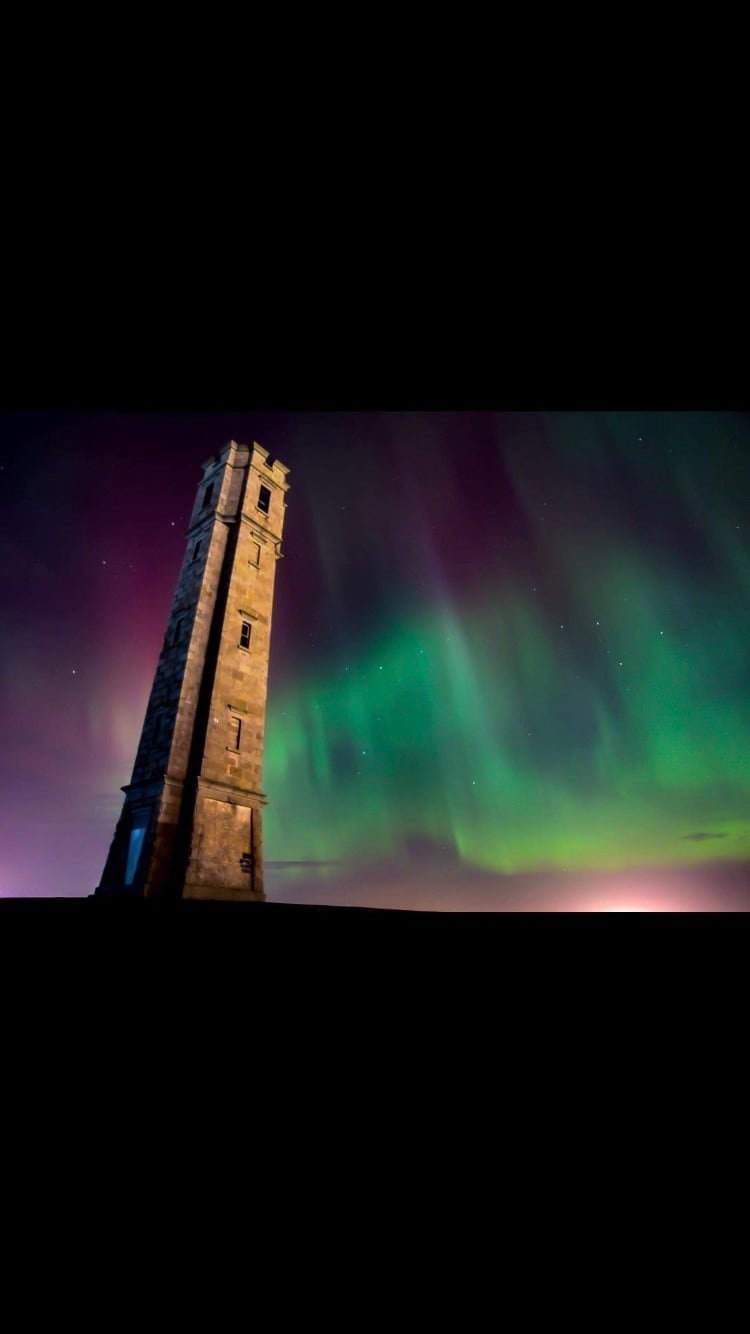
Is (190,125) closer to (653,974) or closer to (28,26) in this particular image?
(28,26)

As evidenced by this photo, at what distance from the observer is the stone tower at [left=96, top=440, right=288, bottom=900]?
591 inches

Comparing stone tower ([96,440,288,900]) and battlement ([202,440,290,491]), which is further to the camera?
battlement ([202,440,290,491])

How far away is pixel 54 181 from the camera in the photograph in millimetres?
2105

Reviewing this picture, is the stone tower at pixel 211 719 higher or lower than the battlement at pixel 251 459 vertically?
lower

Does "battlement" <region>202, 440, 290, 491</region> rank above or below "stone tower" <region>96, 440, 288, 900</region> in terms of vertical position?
above

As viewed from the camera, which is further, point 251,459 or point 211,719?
point 251,459

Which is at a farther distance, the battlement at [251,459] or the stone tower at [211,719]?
the battlement at [251,459]

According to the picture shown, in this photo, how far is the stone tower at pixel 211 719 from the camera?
49.2 feet

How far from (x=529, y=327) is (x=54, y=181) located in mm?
1976

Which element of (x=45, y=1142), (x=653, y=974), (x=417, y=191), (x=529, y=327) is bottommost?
(x=45, y=1142)

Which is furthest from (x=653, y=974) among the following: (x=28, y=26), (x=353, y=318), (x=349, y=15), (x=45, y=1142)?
(x=28, y=26)

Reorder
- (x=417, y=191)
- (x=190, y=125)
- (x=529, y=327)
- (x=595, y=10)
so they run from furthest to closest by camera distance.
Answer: (x=529, y=327), (x=417, y=191), (x=190, y=125), (x=595, y=10)

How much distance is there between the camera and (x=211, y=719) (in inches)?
664

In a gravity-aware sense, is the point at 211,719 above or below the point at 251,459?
below
